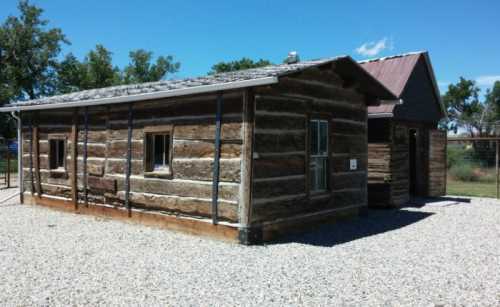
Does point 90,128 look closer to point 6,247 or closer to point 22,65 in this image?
point 6,247

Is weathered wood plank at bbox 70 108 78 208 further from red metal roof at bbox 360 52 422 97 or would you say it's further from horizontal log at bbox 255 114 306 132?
red metal roof at bbox 360 52 422 97

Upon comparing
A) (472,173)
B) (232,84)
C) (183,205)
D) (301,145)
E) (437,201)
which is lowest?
(437,201)

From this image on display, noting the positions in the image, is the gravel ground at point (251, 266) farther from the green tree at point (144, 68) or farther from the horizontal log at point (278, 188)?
the green tree at point (144, 68)

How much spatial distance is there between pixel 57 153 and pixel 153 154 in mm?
4211

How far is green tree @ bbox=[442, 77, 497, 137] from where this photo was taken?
41.0m

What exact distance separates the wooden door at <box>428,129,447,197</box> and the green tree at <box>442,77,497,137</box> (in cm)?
2906

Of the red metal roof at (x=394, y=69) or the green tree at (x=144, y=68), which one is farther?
the green tree at (x=144, y=68)

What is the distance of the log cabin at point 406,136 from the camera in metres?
12.6

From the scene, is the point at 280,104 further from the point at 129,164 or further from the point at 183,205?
the point at 129,164

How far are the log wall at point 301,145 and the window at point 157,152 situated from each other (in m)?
2.62

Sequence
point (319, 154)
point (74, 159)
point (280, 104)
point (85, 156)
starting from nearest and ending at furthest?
1. point (280, 104)
2. point (319, 154)
3. point (85, 156)
4. point (74, 159)

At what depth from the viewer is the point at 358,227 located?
9.52m

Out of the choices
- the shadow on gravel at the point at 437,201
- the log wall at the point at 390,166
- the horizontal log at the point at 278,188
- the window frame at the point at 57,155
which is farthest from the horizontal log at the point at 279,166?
the window frame at the point at 57,155

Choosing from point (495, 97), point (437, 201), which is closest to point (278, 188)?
point (437, 201)
